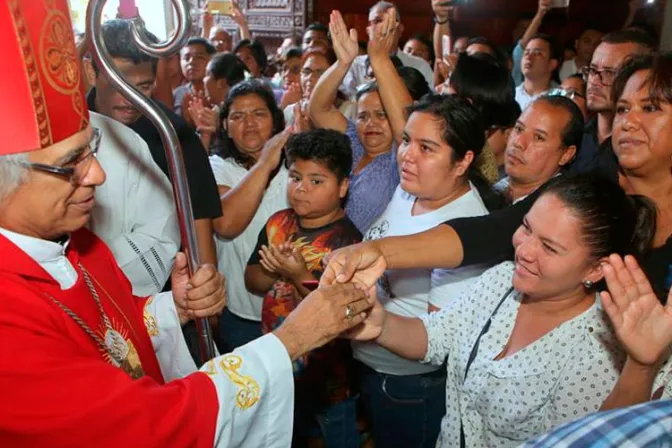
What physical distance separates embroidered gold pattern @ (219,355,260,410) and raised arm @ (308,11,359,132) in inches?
60.5

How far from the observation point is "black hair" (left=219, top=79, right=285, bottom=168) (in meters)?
2.41

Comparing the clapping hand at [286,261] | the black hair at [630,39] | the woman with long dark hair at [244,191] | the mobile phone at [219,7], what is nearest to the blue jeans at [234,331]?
the woman with long dark hair at [244,191]

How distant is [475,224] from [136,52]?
44.4 inches

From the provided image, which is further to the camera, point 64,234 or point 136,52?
point 136,52

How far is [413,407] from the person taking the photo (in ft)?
5.55

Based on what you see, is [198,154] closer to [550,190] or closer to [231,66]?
[550,190]

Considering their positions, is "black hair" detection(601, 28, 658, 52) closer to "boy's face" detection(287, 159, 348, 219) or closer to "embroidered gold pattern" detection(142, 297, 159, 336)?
"boy's face" detection(287, 159, 348, 219)

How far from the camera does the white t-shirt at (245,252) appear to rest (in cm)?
211

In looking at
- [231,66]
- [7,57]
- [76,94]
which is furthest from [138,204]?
[231,66]

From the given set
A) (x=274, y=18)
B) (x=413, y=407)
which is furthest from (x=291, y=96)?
(x=274, y=18)

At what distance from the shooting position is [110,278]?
4.23 feet

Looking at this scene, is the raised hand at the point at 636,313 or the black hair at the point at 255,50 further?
the black hair at the point at 255,50

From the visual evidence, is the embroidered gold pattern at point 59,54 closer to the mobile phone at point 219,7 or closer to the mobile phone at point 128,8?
the mobile phone at point 128,8

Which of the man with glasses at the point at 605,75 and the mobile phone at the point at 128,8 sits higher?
the mobile phone at the point at 128,8
